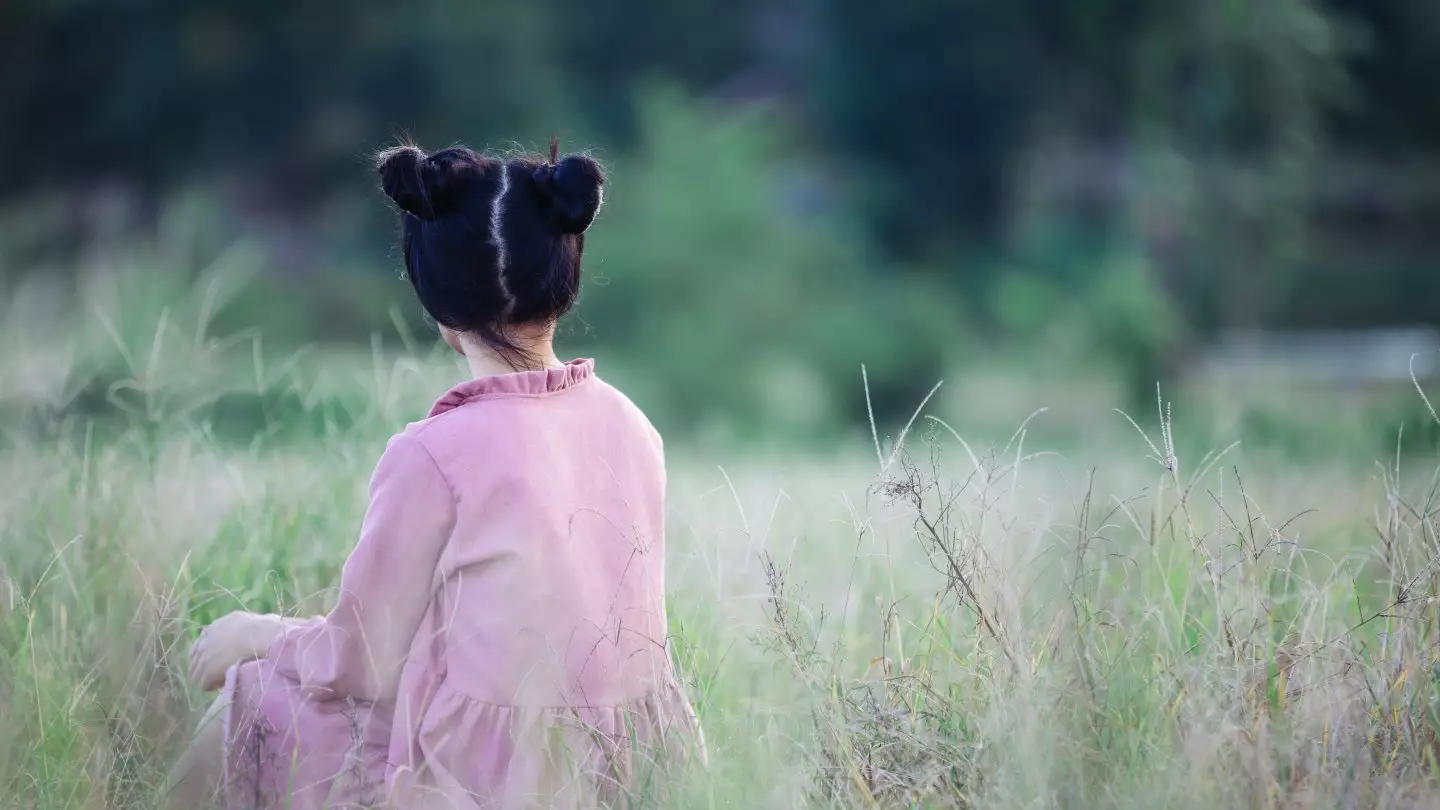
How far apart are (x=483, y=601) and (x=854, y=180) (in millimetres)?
18082

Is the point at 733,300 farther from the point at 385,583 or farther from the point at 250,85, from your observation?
the point at 385,583

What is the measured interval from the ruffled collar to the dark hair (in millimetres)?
77

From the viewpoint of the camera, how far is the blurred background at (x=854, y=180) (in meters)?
14.1

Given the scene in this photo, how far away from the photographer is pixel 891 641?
2.25 metres

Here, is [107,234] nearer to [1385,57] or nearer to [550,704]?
[550,704]

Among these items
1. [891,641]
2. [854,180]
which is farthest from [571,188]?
[854,180]

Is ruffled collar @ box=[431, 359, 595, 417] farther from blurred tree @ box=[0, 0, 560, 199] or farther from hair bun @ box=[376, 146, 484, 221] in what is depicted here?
blurred tree @ box=[0, 0, 560, 199]

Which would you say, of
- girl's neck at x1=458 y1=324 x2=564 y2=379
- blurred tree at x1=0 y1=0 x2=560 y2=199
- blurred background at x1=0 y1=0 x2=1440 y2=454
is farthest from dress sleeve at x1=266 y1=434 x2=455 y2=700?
blurred tree at x1=0 y1=0 x2=560 y2=199

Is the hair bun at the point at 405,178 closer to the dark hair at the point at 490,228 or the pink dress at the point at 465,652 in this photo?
the dark hair at the point at 490,228

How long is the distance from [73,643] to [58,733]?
21 cm

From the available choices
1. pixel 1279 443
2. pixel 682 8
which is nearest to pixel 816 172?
pixel 682 8

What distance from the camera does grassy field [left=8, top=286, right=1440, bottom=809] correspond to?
166cm

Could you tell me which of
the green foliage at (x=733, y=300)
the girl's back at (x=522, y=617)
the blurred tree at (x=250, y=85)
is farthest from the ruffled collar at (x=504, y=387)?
the blurred tree at (x=250, y=85)

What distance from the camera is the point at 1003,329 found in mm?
17125
